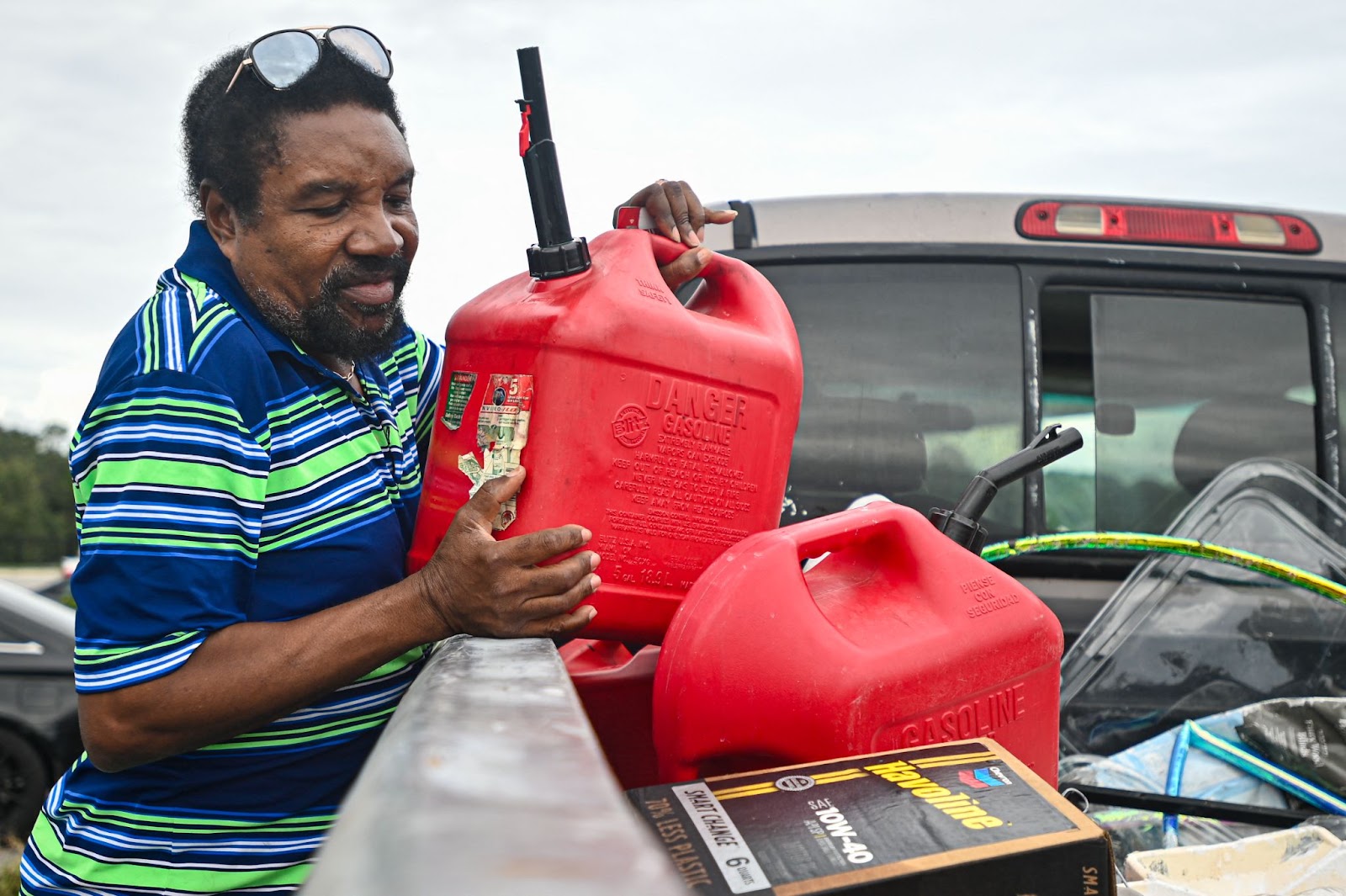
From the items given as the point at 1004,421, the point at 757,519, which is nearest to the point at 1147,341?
the point at 1004,421

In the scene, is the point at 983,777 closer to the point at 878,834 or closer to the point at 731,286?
the point at 878,834

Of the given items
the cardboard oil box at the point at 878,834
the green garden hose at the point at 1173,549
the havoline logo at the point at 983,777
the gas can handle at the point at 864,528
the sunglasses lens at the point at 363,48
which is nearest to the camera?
the cardboard oil box at the point at 878,834

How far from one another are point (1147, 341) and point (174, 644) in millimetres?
2434

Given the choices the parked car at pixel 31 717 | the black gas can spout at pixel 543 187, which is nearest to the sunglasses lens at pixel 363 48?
the black gas can spout at pixel 543 187

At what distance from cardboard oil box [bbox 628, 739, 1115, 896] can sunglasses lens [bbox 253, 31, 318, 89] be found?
3.62 ft

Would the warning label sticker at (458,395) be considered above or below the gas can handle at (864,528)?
above

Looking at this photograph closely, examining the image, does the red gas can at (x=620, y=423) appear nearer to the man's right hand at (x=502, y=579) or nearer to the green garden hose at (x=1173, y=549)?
the man's right hand at (x=502, y=579)

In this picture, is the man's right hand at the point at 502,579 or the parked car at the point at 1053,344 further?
the parked car at the point at 1053,344

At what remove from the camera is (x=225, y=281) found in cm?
157

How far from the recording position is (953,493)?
270 centimetres

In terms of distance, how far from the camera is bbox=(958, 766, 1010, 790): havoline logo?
1141mm

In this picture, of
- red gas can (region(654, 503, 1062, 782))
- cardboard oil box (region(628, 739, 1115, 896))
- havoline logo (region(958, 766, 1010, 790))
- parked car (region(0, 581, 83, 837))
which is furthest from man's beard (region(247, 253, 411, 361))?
parked car (region(0, 581, 83, 837))

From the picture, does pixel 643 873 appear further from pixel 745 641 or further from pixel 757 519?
pixel 757 519

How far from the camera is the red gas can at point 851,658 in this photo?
1.28 m
